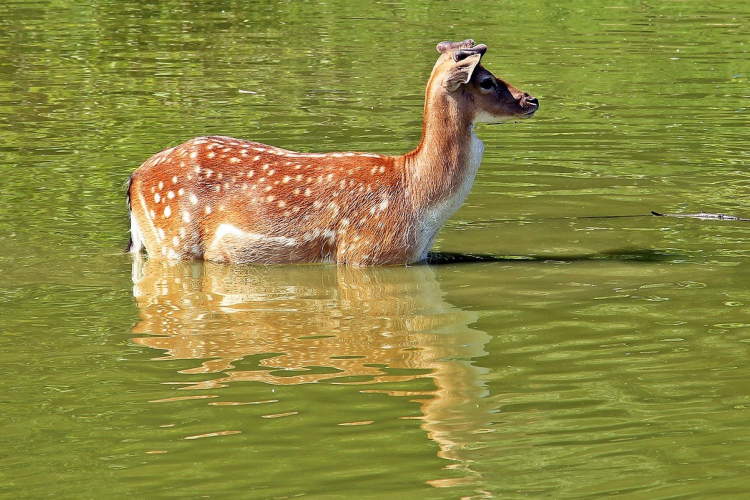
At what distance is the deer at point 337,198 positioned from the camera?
29.1 ft

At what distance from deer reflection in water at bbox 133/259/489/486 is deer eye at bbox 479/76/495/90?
4.21ft

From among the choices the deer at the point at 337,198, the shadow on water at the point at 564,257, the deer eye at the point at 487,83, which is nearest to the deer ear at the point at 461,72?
the deer at the point at 337,198

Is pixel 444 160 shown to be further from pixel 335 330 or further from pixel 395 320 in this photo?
pixel 335 330

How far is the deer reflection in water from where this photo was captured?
6.41 metres

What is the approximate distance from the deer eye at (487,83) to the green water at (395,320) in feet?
3.95

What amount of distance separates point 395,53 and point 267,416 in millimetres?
13153

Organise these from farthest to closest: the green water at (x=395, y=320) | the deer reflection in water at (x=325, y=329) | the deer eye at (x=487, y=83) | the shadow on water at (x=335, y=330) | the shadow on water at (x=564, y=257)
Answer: the shadow on water at (x=564, y=257) < the deer eye at (x=487, y=83) < the deer reflection in water at (x=325, y=329) < the shadow on water at (x=335, y=330) < the green water at (x=395, y=320)

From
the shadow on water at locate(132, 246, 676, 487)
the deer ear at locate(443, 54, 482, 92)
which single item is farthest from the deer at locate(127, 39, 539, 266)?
the shadow on water at locate(132, 246, 676, 487)

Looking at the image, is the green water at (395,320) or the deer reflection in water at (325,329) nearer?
the green water at (395,320)

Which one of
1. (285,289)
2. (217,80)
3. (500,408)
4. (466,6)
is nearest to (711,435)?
(500,408)

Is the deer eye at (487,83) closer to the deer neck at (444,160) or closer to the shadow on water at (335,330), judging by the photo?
the deer neck at (444,160)

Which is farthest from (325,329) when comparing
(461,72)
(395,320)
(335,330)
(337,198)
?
(461,72)

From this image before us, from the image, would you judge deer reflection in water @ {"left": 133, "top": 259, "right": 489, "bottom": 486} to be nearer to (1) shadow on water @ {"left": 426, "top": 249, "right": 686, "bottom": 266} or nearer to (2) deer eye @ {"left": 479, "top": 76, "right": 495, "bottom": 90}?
(1) shadow on water @ {"left": 426, "top": 249, "right": 686, "bottom": 266}

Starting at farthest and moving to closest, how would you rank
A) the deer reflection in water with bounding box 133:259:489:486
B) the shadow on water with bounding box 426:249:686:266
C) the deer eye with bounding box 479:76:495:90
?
1. the shadow on water with bounding box 426:249:686:266
2. the deer eye with bounding box 479:76:495:90
3. the deer reflection in water with bounding box 133:259:489:486
